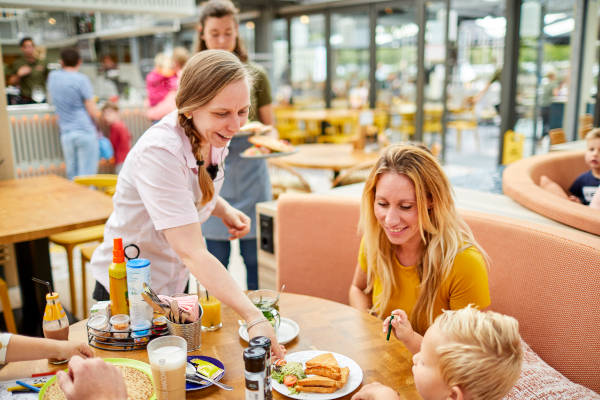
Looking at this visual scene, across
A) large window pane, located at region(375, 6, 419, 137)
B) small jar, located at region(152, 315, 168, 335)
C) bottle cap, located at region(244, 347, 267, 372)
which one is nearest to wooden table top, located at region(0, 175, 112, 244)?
small jar, located at region(152, 315, 168, 335)

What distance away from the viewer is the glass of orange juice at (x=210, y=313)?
1577 millimetres

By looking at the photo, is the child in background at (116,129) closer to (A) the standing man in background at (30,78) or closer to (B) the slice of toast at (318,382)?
(A) the standing man in background at (30,78)

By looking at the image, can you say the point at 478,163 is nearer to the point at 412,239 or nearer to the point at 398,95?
the point at 398,95

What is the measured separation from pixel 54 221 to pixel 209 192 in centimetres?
137

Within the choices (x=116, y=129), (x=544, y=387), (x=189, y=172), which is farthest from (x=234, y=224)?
(x=116, y=129)

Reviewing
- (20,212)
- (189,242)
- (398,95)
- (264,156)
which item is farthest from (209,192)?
(398,95)

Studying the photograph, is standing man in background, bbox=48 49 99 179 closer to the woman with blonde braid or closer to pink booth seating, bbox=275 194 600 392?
pink booth seating, bbox=275 194 600 392

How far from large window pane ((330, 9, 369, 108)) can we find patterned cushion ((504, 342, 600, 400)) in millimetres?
8217

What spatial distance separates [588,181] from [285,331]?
102 inches

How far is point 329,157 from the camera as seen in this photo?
5082mm

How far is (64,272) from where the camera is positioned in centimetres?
454

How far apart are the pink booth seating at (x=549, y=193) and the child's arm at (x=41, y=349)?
1906 millimetres

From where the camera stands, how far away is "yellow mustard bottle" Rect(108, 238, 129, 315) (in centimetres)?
143

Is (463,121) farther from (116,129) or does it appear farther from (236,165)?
(236,165)
